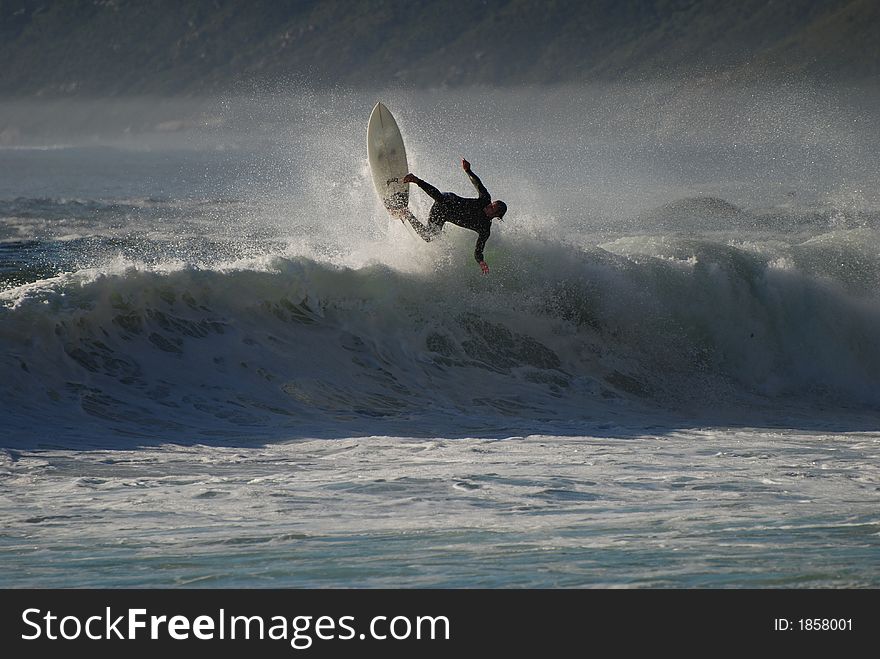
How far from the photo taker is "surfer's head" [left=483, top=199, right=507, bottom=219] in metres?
14.3

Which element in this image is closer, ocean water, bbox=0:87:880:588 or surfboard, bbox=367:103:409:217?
ocean water, bbox=0:87:880:588

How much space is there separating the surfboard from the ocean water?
0.46m

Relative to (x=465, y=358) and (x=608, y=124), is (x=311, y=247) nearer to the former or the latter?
(x=465, y=358)

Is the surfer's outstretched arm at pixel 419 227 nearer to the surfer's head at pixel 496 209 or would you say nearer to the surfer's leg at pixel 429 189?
the surfer's leg at pixel 429 189

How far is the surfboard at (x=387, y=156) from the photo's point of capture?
16.1 metres

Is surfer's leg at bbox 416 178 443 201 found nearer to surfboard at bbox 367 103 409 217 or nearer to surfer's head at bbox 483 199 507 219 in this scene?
surfer's head at bbox 483 199 507 219

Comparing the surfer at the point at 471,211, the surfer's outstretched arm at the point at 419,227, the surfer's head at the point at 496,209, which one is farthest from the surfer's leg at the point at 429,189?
the surfer's outstretched arm at the point at 419,227

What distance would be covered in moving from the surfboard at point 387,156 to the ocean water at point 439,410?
1.53ft

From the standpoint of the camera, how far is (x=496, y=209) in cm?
1440

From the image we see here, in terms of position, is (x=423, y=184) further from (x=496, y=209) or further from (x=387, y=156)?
(x=387, y=156)

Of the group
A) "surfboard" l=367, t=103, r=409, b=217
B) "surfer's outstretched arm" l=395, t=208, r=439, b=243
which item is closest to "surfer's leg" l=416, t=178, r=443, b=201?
"surfer's outstretched arm" l=395, t=208, r=439, b=243

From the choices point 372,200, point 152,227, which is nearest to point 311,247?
point 372,200

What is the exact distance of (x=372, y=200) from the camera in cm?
1730
